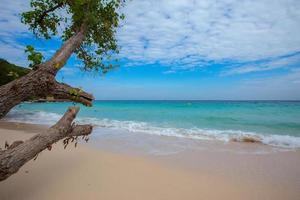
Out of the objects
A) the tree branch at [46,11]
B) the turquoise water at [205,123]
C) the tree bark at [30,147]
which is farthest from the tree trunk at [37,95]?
the tree branch at [46,11]

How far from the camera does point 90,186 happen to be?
4367 mm

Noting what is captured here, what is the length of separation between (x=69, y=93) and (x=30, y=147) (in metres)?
0.96

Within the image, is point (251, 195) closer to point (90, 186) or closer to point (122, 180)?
point (122, 180)

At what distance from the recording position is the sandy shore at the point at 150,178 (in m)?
4.11

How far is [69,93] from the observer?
136 inches

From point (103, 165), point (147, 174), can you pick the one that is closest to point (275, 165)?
point (147, 174)

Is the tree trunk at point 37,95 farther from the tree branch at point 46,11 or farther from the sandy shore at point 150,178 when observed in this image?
the tree branch at point 46,11

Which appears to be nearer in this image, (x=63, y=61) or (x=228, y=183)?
(x=63, y=61)

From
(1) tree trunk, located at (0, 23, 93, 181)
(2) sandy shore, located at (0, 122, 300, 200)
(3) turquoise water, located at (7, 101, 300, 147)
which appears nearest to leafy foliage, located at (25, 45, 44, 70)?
(1) tree trunk, located at (0, 23, 93, 181)

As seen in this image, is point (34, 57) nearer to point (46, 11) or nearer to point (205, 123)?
point (46, 11)

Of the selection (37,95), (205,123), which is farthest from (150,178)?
(205,123)

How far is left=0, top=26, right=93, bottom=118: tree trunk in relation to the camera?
307 cm

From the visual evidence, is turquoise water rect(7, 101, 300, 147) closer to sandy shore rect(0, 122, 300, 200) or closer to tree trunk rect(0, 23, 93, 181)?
tree trunk rect(0, 23, 93, 181)

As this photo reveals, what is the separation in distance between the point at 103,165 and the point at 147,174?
1.26 metres
